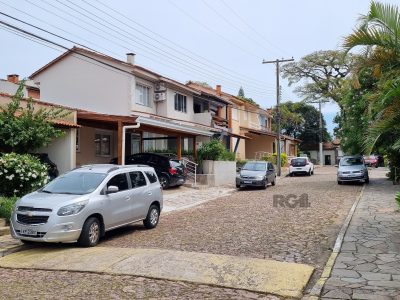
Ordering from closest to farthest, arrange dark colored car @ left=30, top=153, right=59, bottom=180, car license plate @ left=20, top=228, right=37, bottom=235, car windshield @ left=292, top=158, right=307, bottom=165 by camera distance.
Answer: car license plate @ left=20, top=228, right=37, bottom=235
dark colored car @ left=30, top=153, right=59, bottom=180
car windshield @ left=292, top=158, right=307, bottom=165

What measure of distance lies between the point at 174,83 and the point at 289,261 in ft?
69.9

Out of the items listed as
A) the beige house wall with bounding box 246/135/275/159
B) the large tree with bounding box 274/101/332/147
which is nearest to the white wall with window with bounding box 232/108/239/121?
the beige house wall with bounding box 246/135/275/159

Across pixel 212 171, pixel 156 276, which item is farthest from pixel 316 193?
pixel 156 276

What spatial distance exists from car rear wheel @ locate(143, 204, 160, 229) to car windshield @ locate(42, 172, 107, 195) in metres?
2.07

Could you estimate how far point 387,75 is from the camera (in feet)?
36.5

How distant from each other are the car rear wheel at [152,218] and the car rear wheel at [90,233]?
2.28 meters

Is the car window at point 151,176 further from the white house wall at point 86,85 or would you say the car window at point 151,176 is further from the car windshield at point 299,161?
the car windshield at point 299,161

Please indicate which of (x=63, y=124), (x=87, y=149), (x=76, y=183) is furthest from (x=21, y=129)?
(x=87, y=149)

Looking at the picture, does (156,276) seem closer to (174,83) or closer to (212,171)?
(212,171)

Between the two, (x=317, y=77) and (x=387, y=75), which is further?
(x=317, y=77)

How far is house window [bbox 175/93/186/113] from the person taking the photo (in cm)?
3016

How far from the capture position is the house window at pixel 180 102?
30156 millimetres

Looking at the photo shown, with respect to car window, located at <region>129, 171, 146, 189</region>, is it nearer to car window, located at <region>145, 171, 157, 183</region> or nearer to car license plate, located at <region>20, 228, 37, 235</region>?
car window, located at <region>145, 171, 157, 183</region>

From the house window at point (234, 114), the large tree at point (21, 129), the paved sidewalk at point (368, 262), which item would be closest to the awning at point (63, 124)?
the large tree at point (21, 129)
